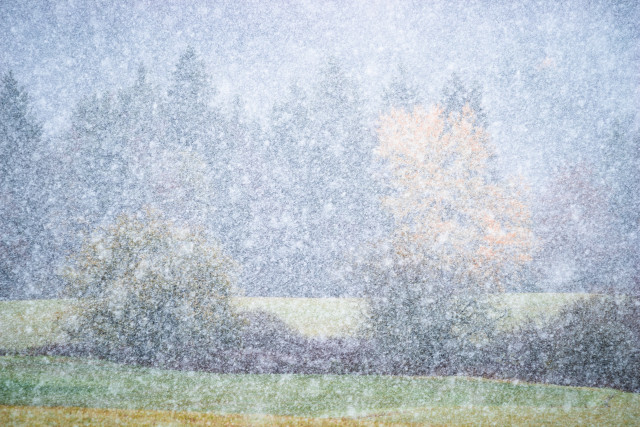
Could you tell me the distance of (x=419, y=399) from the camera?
10195 millimetres

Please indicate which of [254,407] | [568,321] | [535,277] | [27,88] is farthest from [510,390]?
[27,88]

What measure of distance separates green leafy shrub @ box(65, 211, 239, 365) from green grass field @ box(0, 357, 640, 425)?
2.81 feet

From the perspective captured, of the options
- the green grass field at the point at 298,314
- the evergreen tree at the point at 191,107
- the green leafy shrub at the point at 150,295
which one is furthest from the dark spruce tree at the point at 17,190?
the green leafy shrub at the point at 150,295

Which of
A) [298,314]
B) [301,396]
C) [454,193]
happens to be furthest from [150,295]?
[454,193]

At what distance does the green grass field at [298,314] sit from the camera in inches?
562

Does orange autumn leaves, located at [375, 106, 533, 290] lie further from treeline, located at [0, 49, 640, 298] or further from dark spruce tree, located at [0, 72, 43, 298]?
dark spruce tree, located at [0, 72, 43, 298]

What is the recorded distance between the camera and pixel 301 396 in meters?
10.3

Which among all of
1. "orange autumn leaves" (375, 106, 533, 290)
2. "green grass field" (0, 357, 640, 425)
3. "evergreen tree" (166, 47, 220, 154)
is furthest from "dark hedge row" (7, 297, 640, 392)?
"evergreen tree" (166, 47, 220, 154)

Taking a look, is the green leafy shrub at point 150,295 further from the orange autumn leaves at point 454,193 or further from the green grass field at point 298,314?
the orange autumn leaves at point 454,193

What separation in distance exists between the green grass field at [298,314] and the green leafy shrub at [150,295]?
94 cm

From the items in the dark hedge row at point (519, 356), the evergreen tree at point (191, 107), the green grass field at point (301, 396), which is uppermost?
the evergreen tree at point (191, 107)

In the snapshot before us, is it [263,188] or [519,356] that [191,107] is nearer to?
[263,188]

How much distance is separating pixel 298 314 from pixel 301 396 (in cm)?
660

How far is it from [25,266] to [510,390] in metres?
30.4
